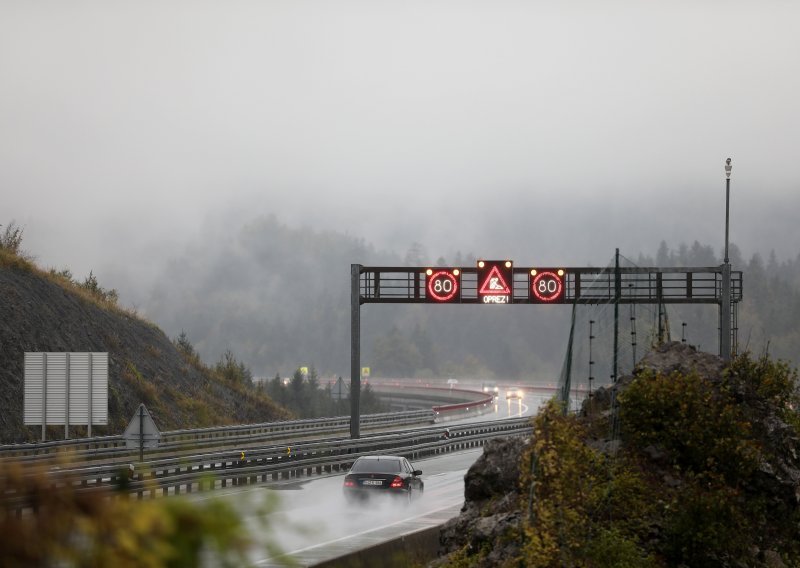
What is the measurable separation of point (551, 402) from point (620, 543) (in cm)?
230

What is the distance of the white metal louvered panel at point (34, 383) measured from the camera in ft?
112

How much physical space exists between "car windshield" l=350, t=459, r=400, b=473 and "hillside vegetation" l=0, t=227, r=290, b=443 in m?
15.2

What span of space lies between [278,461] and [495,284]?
10.0m

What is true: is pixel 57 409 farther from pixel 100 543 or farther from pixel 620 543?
pixel 100 543

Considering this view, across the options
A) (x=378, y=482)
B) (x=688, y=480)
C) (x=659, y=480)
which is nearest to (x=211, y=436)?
(x=378, y=482)

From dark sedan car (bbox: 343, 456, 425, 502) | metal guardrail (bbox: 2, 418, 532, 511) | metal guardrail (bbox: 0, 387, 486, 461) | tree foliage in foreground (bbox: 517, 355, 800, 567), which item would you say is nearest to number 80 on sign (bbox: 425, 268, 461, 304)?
metal guardrail (bbox: 2, 418, 532, 511)

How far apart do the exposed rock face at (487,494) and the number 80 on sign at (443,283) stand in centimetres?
2511

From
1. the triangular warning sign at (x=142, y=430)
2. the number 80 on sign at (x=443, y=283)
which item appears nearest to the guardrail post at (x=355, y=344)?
the number 80 on sign at (x=443, y=283)

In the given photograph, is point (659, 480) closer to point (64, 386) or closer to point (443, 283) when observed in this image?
point (64, 386)

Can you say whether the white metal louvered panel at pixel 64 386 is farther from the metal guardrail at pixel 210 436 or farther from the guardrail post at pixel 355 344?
the guardrail post at pixel 355 344

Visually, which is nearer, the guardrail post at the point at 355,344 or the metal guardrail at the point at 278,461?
the metal guardrail at the point at 278,461

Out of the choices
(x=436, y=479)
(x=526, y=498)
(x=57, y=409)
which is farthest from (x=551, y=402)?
(x=436, y=479)

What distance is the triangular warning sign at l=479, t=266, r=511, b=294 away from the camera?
4309 centimetres

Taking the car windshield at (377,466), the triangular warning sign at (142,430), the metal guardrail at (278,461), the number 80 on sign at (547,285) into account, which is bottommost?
the metal guardrail at (278,461)
